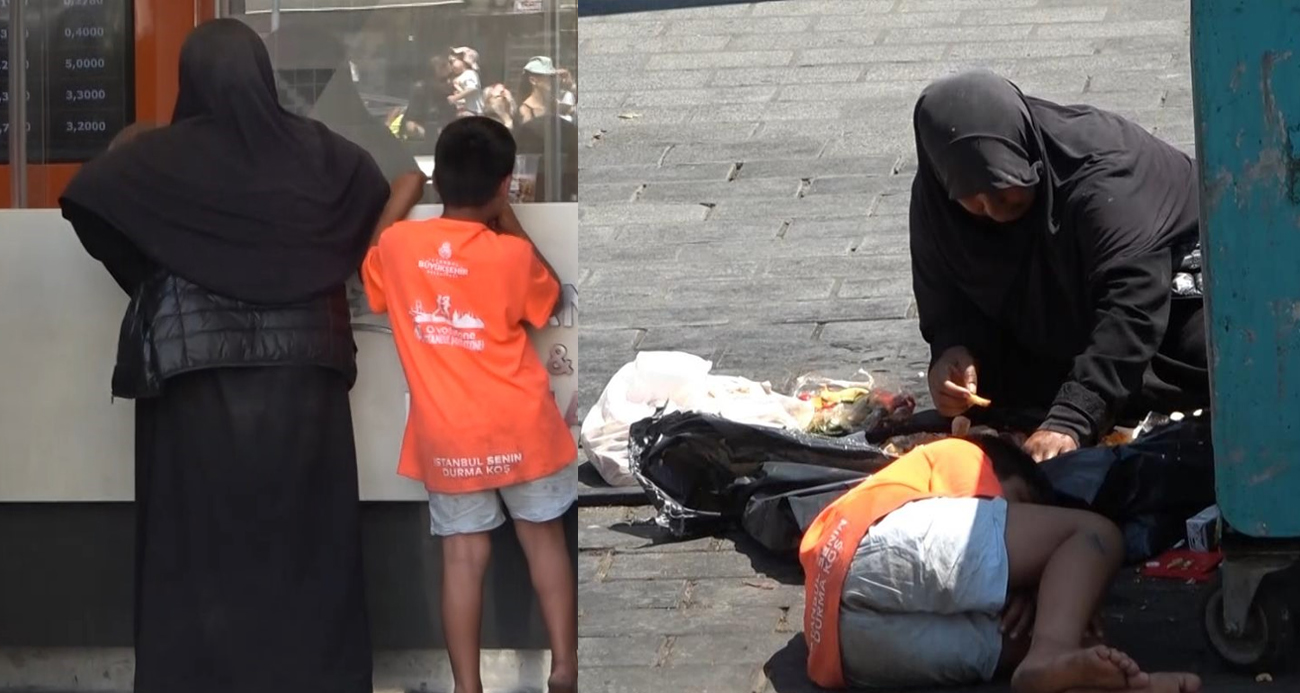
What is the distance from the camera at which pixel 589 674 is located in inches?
129

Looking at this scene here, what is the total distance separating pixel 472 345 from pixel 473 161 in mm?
333

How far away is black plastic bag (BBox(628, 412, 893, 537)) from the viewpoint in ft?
12.3

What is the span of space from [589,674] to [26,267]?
4.40ft

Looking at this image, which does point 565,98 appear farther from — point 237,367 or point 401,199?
point 237,367

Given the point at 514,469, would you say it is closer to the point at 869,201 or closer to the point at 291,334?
the point at 291,334

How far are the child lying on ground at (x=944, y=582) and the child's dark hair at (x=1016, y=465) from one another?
4.6 inches

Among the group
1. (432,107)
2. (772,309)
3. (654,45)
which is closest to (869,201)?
(772,309)

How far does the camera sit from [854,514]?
3.10 metres

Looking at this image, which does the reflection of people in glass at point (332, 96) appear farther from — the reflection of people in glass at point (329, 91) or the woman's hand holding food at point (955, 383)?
the woman's hand holding food at point (955, 383)

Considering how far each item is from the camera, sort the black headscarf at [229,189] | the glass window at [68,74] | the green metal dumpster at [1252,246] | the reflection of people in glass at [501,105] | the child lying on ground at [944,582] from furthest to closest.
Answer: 1. the glass window at [68,74]
2. the reflection of people in glass at [501,105]
3. the black headscarf at [229,189]
4. the child lying on ground at [944,582]
5. the green metal dumpster at [1252,246]

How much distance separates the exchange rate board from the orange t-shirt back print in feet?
2.30

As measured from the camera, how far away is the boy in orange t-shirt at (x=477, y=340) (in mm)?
3143

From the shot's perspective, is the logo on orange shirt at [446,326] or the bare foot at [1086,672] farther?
the logo on orange shirt at [446,326]

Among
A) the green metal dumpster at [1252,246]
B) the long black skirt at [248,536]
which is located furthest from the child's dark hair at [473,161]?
the green metal dumpster at [1252,246]
